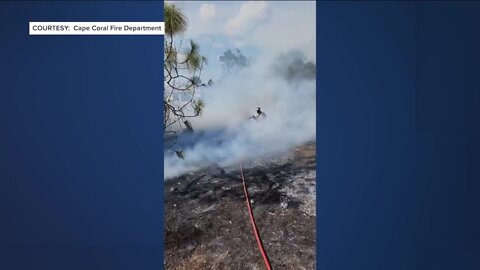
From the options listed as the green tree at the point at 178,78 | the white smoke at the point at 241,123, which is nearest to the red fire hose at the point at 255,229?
the white smoke at the point at 241,123

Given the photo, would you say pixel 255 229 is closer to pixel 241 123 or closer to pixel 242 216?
pixel 242 216

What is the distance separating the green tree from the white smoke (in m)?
0.05

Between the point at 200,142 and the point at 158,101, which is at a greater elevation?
the point at 158,101

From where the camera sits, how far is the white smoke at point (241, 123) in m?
2.93

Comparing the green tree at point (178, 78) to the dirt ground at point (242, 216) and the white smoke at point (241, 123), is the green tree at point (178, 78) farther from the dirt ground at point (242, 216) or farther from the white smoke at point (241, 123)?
the dirt ground at point (242, 216)

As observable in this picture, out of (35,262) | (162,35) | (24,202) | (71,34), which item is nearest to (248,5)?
(162,35)

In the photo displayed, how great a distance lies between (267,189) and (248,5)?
3.31ft

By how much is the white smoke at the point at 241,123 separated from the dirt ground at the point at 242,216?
7cm

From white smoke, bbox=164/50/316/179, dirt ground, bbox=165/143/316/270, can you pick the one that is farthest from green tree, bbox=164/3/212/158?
dirt ground, bbox=165/143/316/270

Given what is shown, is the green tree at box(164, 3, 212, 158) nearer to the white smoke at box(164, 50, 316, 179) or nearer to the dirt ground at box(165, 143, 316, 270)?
the white smoke at box(164, 50, 316, 179)

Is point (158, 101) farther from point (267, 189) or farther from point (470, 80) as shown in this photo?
point (470, 80)

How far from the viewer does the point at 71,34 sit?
9.45ft

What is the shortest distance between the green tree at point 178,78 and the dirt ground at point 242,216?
0.89 feet

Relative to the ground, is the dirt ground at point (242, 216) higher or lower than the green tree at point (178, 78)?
lower
